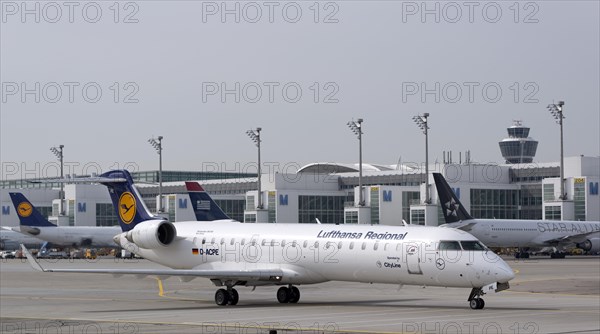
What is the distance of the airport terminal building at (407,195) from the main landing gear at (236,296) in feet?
246

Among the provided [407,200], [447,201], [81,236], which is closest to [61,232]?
[81,236]

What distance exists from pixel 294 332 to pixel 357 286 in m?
25.4

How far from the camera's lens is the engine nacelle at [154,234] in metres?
40.7

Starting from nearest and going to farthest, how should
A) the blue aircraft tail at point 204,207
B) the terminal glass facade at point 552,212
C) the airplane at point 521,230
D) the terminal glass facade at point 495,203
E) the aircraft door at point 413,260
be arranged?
the aircraft door at point 413,260 → the blue aircraft tail at point 204,207 → the airplane at point 521,230 → the terminal glass facade at point 552,212 → the terminal glass facade at point 495,203

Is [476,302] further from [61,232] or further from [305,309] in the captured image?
[61,232]

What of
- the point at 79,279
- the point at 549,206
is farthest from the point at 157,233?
the point at 549,206

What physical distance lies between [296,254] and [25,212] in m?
70.4

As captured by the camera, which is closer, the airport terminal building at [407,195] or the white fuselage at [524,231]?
the white fuselage at [524,231]

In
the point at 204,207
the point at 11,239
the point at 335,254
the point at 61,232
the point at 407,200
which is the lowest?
the point at 11,239

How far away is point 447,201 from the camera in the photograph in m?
89.2

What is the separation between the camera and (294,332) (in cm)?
2642

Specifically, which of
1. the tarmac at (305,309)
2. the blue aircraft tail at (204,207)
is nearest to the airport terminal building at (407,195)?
the blue aircraft tail at (204,207)

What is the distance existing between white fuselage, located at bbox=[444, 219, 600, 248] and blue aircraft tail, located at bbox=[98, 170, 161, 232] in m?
51.4

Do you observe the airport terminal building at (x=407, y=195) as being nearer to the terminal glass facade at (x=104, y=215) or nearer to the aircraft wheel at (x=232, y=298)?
the terminal glass facade at (x=104, y=215)
